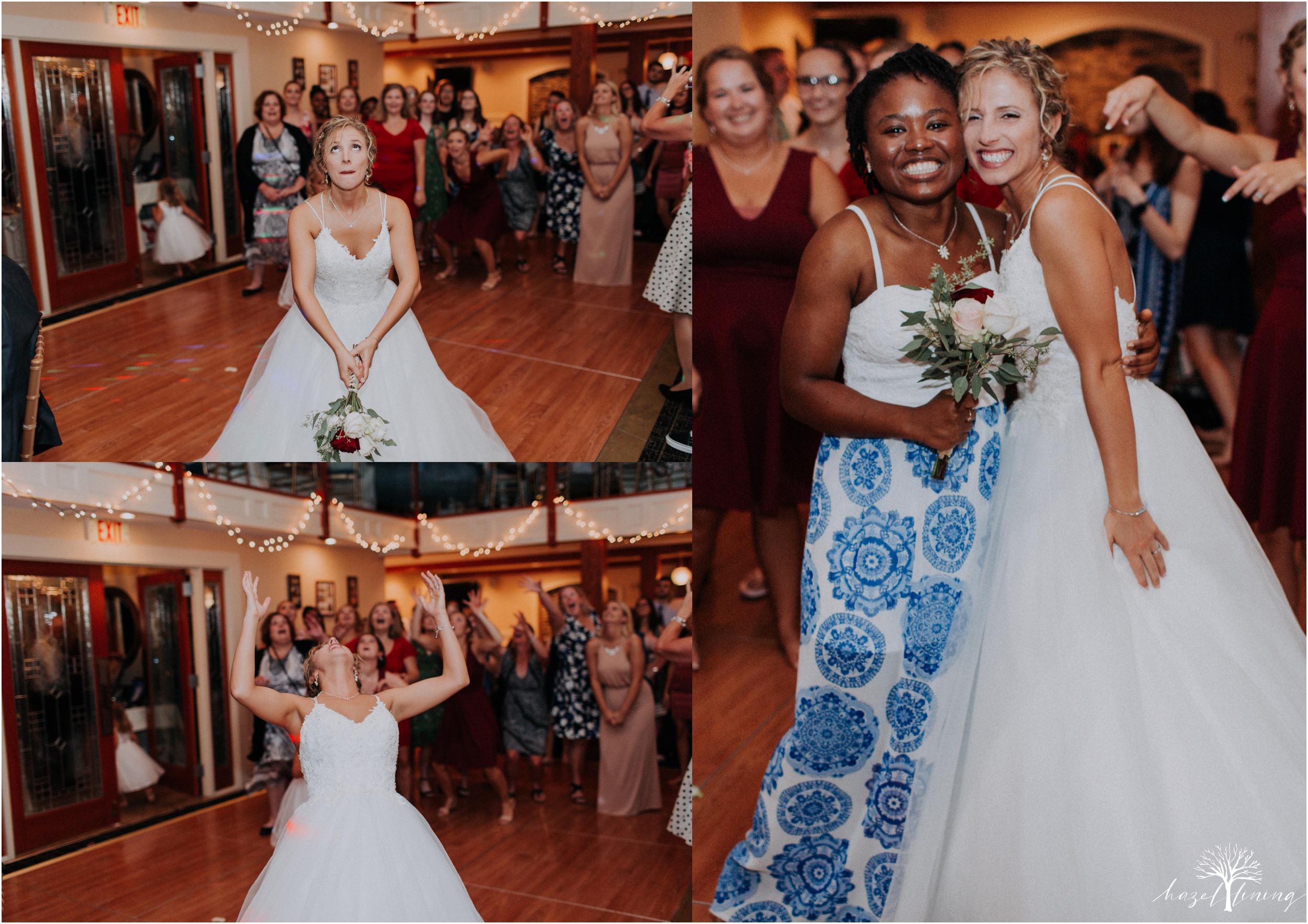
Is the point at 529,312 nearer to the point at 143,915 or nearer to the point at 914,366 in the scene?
the point at 914,366

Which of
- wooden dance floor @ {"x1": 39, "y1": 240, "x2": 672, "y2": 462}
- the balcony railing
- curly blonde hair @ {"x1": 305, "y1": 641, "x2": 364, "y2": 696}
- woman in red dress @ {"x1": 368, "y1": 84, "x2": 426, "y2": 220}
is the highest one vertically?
woman in red dress @ {"x1": 368, "y1": 84, "x2": 426, "y2": 220}

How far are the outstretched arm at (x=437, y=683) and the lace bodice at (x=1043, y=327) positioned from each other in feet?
5.98

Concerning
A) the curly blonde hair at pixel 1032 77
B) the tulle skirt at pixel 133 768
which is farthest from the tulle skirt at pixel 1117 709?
the tulle skirt at pixel 133 768

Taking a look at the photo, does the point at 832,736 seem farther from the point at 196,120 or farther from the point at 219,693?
the point at 219,693

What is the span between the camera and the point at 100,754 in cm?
555

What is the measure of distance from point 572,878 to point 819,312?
277 centimetres

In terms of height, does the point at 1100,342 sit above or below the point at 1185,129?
below

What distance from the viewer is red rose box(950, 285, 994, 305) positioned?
96.2 inches

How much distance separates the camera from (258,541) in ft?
14.3

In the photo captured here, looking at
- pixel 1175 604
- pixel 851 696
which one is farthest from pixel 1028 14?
pixel 851 696

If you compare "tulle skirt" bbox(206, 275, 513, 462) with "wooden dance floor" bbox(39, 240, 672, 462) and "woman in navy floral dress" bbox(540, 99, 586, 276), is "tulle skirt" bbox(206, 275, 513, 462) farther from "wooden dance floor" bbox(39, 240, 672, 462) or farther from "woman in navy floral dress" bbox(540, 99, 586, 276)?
"woman in navy floral dress" bbox(540, 99, 586, 276)

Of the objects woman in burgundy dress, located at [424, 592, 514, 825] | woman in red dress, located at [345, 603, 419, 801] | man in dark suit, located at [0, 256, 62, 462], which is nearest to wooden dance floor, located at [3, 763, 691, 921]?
woman in burgundy dress, located at [424, 592, 514, 825]

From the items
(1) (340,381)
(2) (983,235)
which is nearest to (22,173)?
(1) (340,381)

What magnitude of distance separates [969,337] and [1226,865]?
4.62 feet
